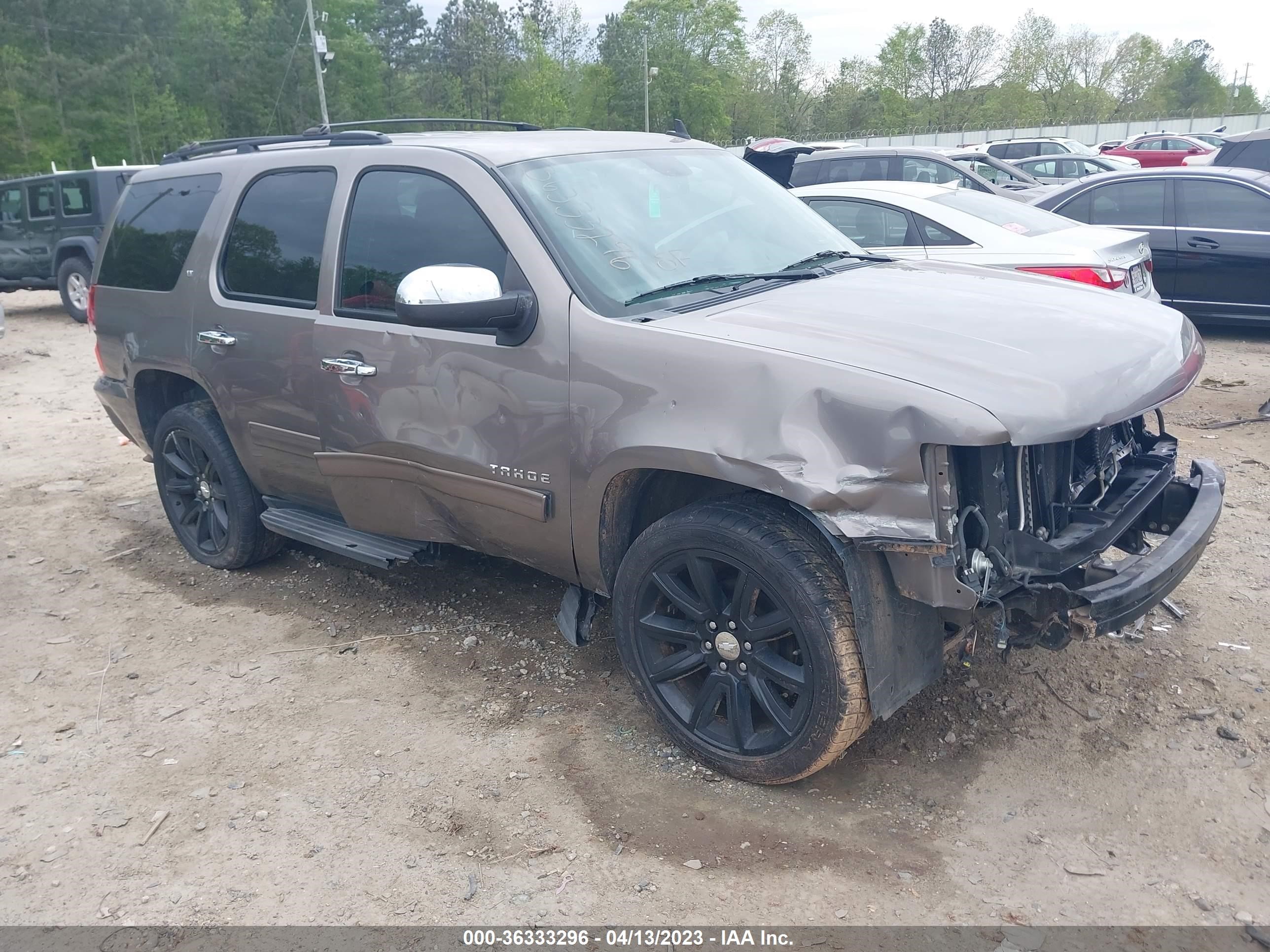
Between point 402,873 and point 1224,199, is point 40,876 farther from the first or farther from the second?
point 1224,199

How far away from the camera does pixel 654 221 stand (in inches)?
141

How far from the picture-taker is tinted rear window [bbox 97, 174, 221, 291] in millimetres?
4727

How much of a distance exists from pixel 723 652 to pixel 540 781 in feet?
2.47

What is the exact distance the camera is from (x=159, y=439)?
201 inches

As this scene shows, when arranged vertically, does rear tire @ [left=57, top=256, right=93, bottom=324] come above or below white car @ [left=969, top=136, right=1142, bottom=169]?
below

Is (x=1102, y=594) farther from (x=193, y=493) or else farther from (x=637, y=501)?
(x=193, y=493)

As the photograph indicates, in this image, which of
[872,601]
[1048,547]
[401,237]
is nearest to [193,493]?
[401,237]

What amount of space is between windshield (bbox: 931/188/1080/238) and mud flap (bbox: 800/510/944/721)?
4991mm

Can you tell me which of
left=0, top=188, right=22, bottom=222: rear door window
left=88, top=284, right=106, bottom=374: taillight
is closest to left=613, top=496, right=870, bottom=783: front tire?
left=88, top=284, right=106, bottom=374: taillight

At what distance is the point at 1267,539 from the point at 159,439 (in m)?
5.42

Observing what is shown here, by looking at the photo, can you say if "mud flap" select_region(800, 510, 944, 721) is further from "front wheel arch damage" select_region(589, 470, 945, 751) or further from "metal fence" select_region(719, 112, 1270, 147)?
"metal fence" select_region(719, 112, 1270, 147)

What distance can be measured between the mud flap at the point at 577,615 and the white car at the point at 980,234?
3.93 m

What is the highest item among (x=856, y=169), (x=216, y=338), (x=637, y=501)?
(x=856, y=169)

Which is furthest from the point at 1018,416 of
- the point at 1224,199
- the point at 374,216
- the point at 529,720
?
the point at 1224,199
